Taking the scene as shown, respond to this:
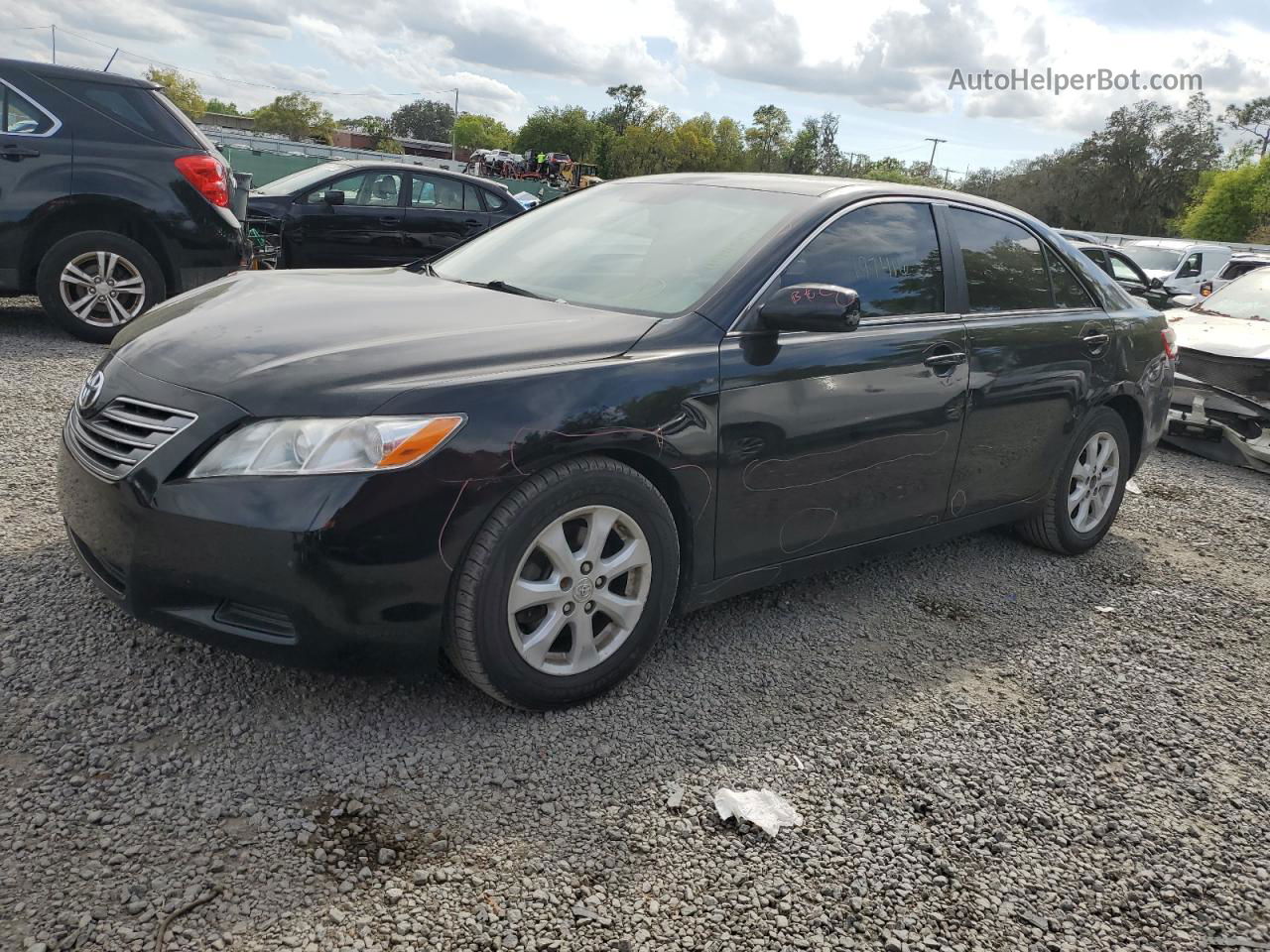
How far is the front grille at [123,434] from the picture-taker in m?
2.78

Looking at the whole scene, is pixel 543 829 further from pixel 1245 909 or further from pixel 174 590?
pixel 1245 909

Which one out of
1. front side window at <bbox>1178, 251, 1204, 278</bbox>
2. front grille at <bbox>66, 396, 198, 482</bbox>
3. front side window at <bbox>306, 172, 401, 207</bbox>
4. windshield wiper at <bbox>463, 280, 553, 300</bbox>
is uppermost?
front side window at <bbox>1178, 251, 1204, 278</bbox>

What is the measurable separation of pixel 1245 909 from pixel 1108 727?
35.2 inches

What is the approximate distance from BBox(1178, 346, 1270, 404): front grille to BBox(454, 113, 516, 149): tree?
15382 centimetres

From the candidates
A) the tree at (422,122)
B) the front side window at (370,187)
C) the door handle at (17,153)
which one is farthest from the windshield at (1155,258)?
the tree at (422,122)

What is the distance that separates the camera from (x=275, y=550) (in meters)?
2.62

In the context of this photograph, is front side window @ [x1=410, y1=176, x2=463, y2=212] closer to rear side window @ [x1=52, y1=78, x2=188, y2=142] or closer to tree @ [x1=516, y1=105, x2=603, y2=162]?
rear side window @ [x1=52, y1=78, x2=188, y2=142]

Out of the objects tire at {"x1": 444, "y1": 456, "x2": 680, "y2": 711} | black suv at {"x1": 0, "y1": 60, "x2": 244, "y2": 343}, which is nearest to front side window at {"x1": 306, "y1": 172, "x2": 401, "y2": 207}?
black suv at {"x1": 0, "y1": 60, "x2": 244, "y2": 343}

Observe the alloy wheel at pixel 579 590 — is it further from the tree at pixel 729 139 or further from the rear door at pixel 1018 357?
the tree at pixel 729 139

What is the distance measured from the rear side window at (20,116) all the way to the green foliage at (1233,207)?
6254 centimetres

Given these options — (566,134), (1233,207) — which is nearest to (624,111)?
(566,134)

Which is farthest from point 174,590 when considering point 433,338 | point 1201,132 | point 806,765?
point 1201,132

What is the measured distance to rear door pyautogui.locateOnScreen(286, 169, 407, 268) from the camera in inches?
417

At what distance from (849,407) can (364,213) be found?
331 inches
